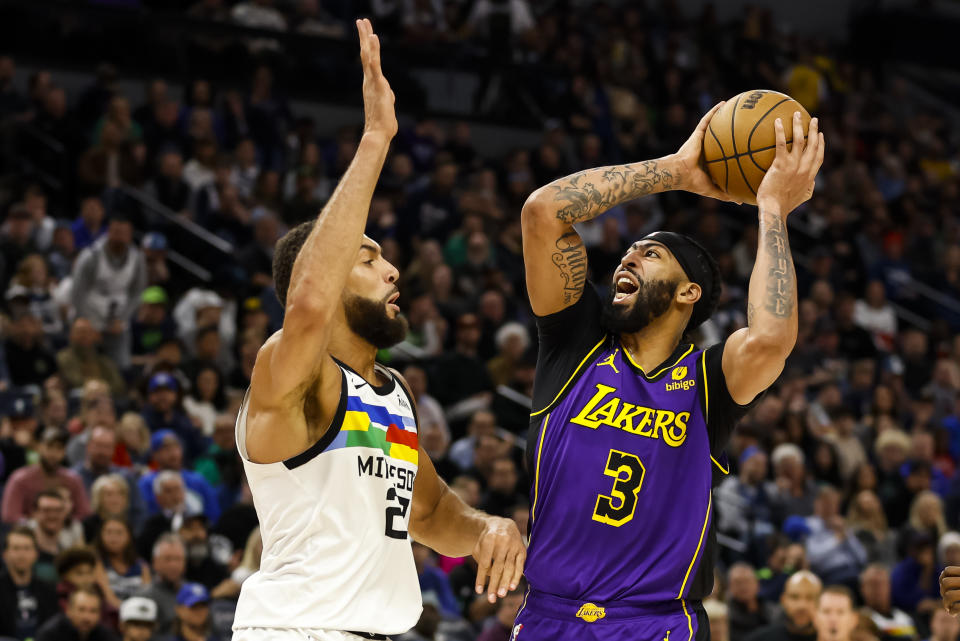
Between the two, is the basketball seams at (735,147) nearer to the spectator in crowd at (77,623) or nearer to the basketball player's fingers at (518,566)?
the basketball player's fingers at (518,566)

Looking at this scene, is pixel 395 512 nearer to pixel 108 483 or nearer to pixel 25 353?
pixel 108 483

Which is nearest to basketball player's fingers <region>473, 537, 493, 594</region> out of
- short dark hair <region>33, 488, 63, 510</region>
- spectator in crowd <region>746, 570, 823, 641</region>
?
short dark hair <region>33, 488, 63, 510</region>

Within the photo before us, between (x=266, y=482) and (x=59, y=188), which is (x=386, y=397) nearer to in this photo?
(x=266, y=482)

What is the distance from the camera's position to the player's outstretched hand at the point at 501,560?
4.62 m

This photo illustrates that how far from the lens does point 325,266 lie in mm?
4109

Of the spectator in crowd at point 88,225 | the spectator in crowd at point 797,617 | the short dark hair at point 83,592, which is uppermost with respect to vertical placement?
the spectator in crowd at point 88,225

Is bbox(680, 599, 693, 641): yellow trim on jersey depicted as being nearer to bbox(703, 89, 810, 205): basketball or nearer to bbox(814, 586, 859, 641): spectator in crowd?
bbox(703, 89, 810, 205): basketball

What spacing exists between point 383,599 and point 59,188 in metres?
10.2

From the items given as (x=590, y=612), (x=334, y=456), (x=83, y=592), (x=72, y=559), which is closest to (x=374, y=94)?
(x=334, y=456)

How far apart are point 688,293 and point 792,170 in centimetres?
61

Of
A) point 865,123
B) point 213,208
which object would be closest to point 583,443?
point 213,208

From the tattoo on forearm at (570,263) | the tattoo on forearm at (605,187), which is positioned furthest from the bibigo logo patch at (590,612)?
the tattoo on forearm at (605,187)

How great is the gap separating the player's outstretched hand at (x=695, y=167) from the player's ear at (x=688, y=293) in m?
0.36

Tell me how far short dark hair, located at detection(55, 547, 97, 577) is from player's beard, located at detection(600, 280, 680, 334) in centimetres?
499
